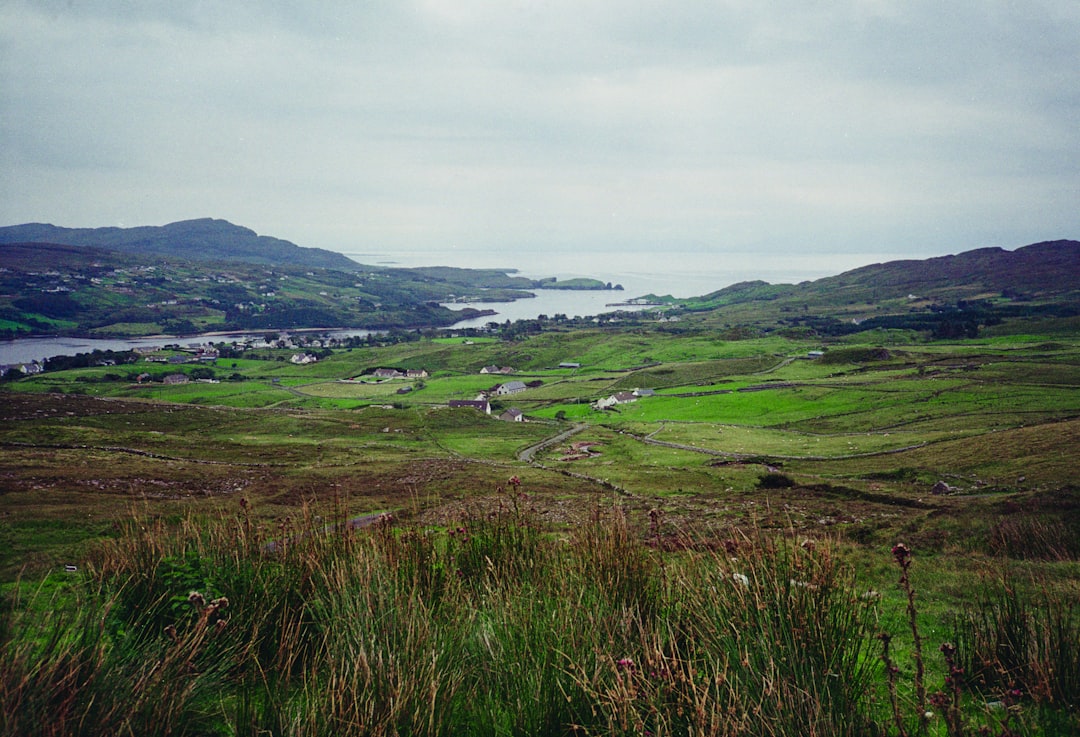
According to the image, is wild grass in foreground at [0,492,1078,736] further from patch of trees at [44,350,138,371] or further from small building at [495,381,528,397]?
patch of trees at [44,350,138,371]

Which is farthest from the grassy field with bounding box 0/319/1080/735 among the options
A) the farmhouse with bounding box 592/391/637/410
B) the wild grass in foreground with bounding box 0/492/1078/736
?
the farmhouse with bounding box 592/391/637/410

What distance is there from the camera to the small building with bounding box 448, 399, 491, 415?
89.5 meters

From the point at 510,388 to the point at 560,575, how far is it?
10275 cm

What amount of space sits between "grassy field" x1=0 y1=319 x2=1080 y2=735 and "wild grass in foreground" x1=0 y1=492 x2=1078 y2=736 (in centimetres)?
7

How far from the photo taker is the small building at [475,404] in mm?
89537

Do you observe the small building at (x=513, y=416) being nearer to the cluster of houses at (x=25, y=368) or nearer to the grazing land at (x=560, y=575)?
the grazing land at (x=560, y=575)

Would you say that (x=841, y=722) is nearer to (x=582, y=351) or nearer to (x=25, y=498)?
(x=25, y=498)

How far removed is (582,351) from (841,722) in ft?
471

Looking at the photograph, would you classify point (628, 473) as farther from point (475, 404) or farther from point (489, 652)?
point (475, 404)

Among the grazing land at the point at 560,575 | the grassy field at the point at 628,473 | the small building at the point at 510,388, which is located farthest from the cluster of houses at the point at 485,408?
the grazing land at the point at 560,575

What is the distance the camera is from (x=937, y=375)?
254ft

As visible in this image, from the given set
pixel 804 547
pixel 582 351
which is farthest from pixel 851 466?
pixel 582 351

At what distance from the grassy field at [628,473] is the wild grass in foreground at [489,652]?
0.22 ft

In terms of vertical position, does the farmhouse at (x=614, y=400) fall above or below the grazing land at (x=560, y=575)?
below
